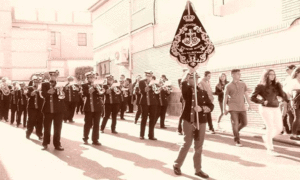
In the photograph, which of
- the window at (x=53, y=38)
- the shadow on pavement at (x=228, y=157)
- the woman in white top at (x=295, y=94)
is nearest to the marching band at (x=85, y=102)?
the shadow on pavement at (x=228, y=157)

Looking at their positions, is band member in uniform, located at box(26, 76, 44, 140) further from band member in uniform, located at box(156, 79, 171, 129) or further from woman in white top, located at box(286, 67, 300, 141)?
woman in white top, located at box(286, 67, 300, 141)

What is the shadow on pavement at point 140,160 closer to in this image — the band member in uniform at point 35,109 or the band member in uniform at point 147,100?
the band member in uniform at point 147,100

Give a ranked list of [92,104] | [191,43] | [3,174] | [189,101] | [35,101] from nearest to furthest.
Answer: [189,101] → [3,174] → [191,43] → [92,104] → [35,101]

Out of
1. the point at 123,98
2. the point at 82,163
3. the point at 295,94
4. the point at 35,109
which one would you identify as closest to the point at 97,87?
the point at 35,109

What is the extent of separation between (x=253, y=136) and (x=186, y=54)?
182 inches

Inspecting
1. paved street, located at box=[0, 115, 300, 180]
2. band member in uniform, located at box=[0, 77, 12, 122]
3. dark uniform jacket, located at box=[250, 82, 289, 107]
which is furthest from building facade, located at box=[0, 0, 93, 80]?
dark uniform jacket, located at box=[250, 82, 289, 107]

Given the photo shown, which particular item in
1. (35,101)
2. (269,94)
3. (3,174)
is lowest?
(3,174)

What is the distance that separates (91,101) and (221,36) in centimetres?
713

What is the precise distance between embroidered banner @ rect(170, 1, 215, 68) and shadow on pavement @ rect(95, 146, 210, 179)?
207 cm

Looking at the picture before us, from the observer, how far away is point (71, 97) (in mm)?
17859

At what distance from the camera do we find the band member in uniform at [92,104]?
10656 mm

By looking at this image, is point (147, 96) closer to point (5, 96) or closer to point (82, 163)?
point (82, 163)

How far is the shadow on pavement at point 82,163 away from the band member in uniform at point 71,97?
6.44 meters

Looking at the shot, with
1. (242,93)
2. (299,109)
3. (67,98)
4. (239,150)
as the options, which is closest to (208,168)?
(239,150)
